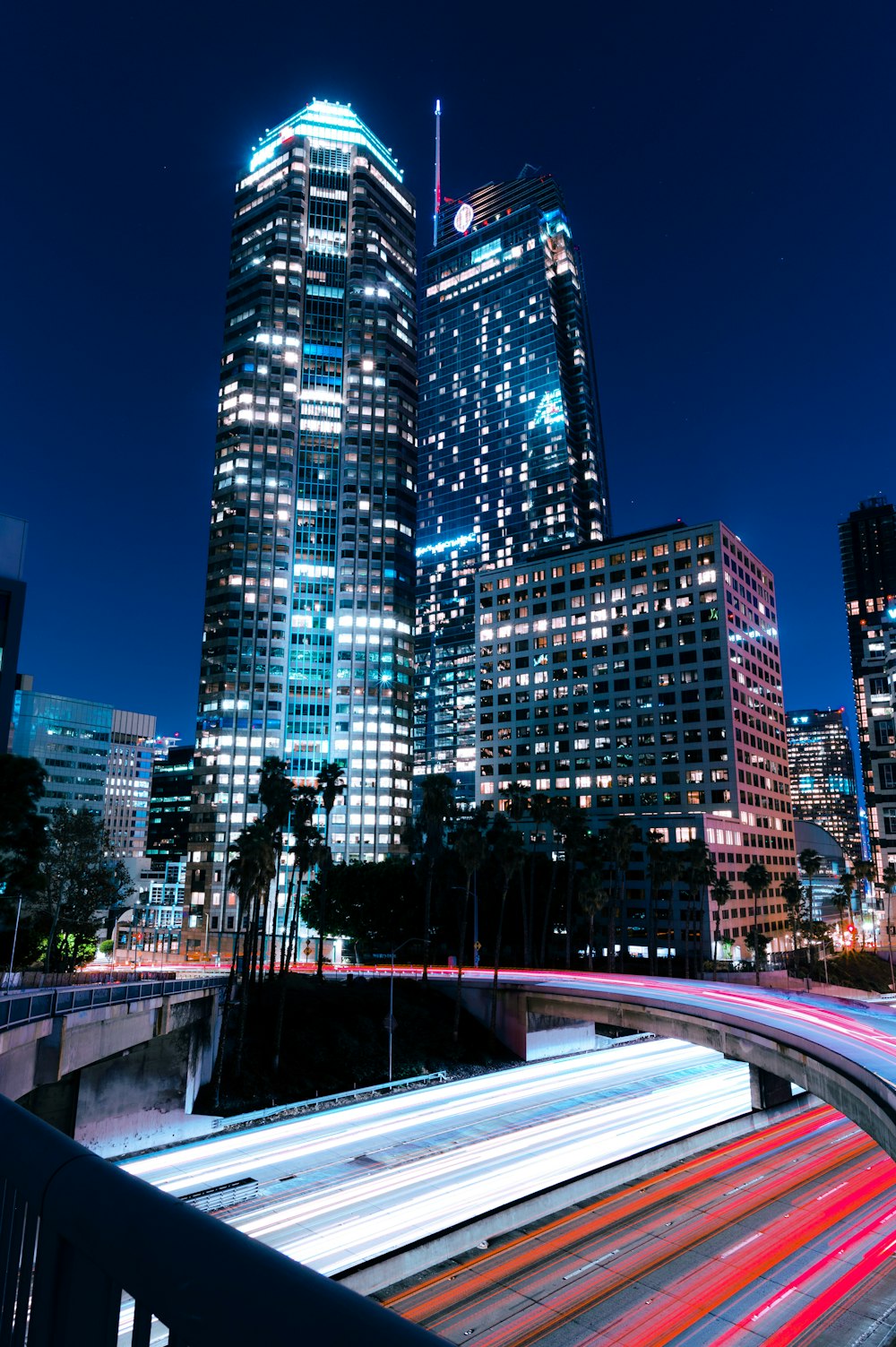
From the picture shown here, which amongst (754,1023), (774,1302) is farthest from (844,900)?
(774,1302)

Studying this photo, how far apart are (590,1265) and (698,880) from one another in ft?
271

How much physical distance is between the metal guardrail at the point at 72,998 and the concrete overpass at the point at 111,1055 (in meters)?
0.06

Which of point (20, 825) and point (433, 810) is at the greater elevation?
point (433, 810)

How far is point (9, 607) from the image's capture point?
327ft

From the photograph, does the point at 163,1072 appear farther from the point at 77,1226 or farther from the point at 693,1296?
the point at 77,1226

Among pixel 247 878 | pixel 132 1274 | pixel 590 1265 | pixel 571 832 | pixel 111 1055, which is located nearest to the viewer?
pixel 132 1274

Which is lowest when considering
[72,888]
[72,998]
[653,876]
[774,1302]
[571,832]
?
[774,1302]

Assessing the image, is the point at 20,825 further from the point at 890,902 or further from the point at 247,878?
the point at 890,902

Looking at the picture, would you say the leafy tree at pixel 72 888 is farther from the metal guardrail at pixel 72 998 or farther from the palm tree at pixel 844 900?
the palm tree at pixel 844 900

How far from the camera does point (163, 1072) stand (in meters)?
57.9

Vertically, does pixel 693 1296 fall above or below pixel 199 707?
below

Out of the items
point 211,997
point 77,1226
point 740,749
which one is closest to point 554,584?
point 740,749

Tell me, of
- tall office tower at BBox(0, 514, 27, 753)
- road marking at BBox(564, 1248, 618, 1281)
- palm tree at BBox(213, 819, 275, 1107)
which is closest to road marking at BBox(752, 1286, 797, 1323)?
road marking at BBox(564, 1248, 618, 1281)

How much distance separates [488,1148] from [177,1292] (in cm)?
5680
